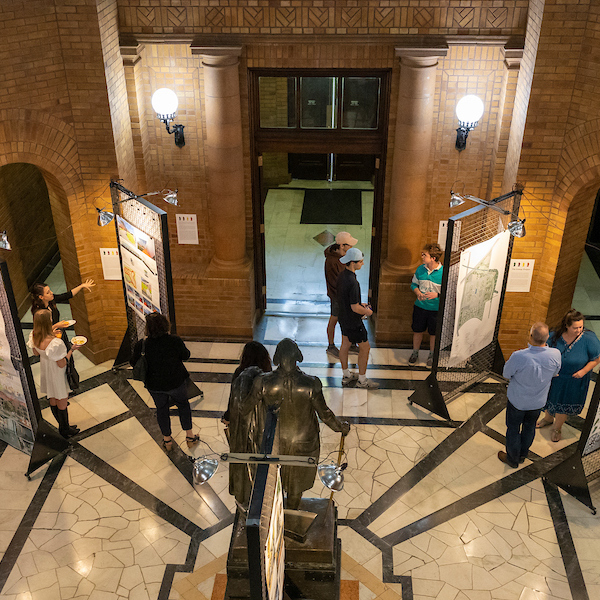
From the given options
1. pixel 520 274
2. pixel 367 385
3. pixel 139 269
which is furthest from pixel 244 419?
pixel 520 274

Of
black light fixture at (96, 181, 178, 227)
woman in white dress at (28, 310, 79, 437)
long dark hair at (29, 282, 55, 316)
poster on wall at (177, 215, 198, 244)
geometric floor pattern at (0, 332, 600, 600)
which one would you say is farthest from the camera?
poster on wall at (177, 215, 198, 244)

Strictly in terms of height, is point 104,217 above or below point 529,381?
above

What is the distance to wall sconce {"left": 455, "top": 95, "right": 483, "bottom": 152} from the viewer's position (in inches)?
324

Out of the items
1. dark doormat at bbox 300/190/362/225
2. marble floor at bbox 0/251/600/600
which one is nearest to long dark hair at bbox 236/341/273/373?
marble floor at bbox 0/251/600/600

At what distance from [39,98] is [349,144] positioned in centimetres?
377

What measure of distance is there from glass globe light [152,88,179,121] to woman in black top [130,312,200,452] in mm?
2928

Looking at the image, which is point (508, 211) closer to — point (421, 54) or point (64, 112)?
point (421, 54)

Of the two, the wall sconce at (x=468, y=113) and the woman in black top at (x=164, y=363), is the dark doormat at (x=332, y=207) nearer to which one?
the wall sconce at (x=468, y=113)

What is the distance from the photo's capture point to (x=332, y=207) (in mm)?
14227

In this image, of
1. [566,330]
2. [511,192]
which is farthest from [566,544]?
[511,192]

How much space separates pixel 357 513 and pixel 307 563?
1316 mm

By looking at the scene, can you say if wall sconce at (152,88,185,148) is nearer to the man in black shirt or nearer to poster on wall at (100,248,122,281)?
poster on wall at (100,248,122,281)

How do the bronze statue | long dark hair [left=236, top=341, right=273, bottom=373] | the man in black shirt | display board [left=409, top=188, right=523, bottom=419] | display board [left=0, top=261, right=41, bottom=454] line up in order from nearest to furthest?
the bronze statue, long dark hair [left=236, top=341, right=273, bottom=373], display board [left=0, top=261, right=41, bottom=454], display board [left=409, top=188, right=523, bottom=419], the man in black shirt

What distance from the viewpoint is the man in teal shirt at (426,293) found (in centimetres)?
848
